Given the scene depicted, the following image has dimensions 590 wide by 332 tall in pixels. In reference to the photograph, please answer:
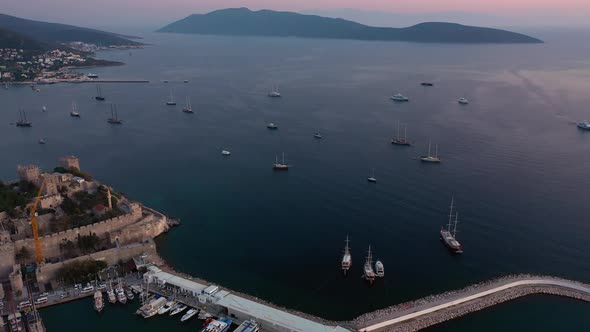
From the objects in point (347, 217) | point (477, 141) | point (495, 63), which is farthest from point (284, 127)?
point (495, 63)

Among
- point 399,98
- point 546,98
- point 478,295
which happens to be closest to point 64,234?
point 478,295

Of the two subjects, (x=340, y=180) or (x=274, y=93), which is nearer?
(x=340, y=180)

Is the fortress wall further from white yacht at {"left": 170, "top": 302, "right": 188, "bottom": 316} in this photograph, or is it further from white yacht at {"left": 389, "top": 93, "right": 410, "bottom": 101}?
white yacht at {"left": 389, "top": 93, "right": 410, "bottom": 101}

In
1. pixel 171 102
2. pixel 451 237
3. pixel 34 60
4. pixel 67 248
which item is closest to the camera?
pixel 67 248

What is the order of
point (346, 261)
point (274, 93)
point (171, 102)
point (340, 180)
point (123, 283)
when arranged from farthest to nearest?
point (274, 93) → point (171, 102) → point (340, 180) → point (346, 261) → point (123, 283)

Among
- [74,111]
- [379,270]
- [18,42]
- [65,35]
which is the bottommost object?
[379,270]

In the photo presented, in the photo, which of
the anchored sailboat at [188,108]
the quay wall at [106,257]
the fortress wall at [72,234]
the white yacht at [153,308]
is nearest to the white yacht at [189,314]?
the white yacht at [153,308]

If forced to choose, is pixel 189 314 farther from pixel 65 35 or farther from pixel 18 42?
pixel 65 35
